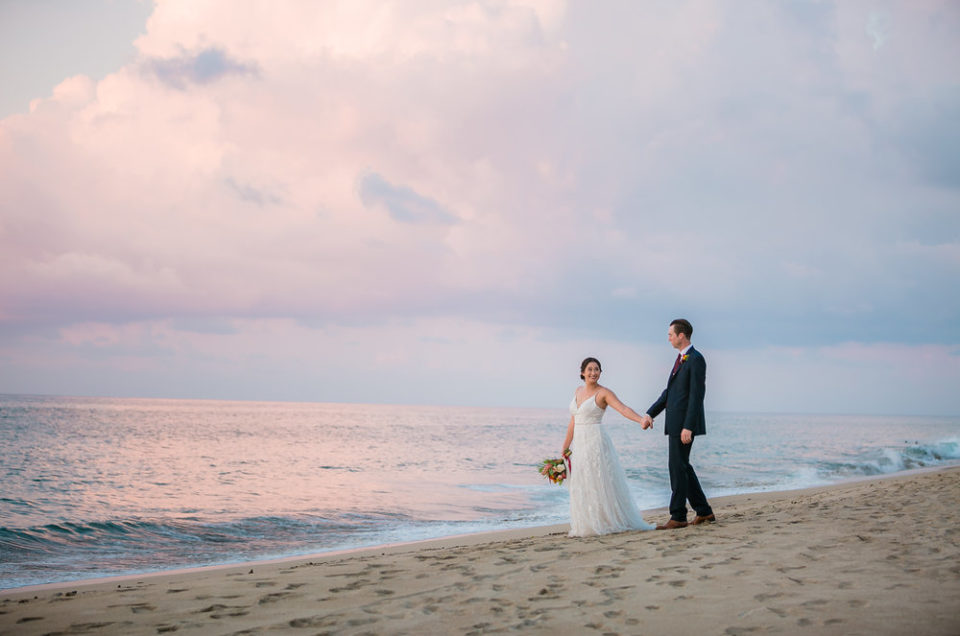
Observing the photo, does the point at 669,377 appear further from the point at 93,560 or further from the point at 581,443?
the point at 93,560

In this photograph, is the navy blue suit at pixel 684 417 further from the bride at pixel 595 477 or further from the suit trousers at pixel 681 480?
the bride at pixel 595 477

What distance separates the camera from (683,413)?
810cm

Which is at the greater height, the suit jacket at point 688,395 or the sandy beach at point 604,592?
the suit jacket at point 688,395

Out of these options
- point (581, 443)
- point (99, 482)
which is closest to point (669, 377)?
point (581, 443)

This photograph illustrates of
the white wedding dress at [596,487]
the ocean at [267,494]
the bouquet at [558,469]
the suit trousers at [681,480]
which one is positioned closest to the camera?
the suit trousers at [681,480]

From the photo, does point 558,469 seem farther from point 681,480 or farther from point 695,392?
point 695,392

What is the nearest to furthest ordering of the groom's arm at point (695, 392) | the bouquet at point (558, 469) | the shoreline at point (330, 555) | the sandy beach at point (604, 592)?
the sandy beach at point (604, 592) → the groom's arm at point (695, 392) → the shoreline at point (330, 555) → the bouquet at point (558, 469)

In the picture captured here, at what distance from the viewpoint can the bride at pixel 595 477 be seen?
8312mm

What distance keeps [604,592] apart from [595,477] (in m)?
3.15

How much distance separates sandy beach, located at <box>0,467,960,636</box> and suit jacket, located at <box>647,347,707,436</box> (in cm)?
129

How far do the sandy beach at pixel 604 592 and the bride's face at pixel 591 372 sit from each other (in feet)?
6.70

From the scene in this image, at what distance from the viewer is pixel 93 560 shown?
1075 cm

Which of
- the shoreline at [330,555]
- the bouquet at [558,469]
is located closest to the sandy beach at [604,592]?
the shoreline at [330,555]

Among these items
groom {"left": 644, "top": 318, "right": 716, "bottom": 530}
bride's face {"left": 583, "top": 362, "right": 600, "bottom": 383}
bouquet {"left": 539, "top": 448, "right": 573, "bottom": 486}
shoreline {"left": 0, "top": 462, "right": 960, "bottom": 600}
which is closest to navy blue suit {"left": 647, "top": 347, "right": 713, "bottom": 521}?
groom {"left": 644, "top": 318, "right": 716, "bottom": 530}
